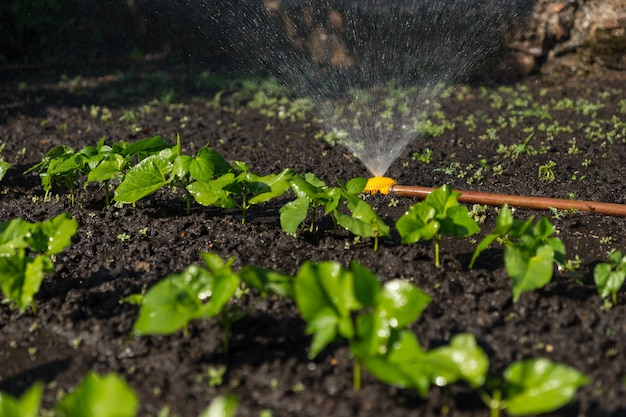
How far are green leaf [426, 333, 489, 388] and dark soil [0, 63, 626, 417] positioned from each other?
0.15 metres

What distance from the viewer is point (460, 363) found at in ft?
6.59

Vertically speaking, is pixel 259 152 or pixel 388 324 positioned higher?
pixel 388 324

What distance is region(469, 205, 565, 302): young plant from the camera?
98.8 inches

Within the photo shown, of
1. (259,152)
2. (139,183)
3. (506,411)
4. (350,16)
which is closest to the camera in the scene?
(506,411)

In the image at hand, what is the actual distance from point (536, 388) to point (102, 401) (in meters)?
1.12

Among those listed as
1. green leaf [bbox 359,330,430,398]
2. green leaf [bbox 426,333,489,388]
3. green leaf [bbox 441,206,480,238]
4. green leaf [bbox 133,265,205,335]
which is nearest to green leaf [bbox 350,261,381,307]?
green leaf [bbox 359,330,430,398]

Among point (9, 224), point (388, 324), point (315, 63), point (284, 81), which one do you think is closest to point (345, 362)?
point (388, 324)

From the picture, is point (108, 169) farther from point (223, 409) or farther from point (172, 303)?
point (223, 409)

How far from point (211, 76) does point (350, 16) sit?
1.58 metres

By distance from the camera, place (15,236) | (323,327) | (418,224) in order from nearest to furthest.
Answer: (323,327) < (15,236) < (418,224)

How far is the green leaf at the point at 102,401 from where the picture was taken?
1.73 metres

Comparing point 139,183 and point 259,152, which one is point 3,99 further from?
point 139,183

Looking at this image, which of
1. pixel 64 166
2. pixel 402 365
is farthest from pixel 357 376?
pixel 64 166

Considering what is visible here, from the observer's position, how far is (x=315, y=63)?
7461 mm
